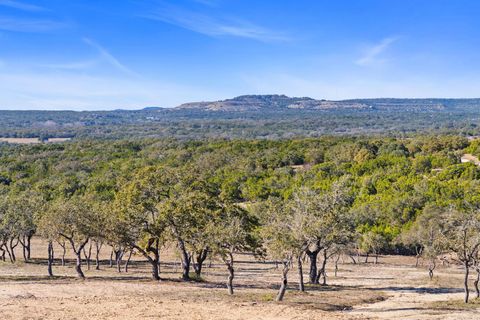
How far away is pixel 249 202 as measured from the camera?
8850cm

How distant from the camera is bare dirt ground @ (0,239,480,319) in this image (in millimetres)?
26516

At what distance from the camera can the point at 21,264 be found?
49750 millimetres

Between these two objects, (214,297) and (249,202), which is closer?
(214,297)

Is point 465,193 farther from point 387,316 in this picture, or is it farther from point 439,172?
point 387,316

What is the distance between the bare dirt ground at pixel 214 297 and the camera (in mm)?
26516

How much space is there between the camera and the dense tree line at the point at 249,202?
3721 centimetres

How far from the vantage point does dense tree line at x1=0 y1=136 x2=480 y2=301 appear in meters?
37.2

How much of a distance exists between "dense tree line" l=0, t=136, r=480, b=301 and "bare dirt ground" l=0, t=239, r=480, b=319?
1.89 m

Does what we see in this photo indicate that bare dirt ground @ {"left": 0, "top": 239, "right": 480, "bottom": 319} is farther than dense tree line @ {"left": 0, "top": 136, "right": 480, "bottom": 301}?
No

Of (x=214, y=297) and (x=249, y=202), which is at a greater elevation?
(x=214, y=297)

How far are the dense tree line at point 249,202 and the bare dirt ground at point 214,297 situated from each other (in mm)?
1895

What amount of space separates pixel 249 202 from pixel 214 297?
57.3m

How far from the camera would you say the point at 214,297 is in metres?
31.3

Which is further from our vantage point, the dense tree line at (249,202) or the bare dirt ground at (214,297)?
the dense tree line at (249,202)
